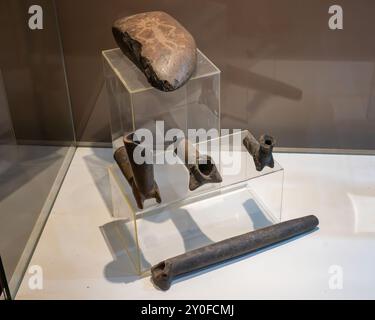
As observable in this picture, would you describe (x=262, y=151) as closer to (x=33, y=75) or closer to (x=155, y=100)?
(x=155, y=100)

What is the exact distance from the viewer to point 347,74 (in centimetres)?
245

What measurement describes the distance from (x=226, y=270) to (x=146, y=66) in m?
0.69

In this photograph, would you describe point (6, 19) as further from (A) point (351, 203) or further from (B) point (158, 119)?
(A) point (351, 203)

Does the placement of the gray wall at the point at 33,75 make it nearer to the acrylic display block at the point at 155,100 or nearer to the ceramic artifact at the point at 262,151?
the acrylic display block at the point at 155,100

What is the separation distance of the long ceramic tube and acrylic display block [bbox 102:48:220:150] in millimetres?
419

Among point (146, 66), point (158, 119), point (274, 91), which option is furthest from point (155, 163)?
point (274, 91)

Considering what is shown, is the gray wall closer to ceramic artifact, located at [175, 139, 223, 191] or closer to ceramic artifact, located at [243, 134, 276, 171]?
ceramic artifact, located at [175, 139, 223, 191]

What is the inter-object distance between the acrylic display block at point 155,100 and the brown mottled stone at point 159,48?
63mm

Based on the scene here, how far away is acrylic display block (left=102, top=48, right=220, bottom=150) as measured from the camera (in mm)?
2078

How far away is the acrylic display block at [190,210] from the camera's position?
2135 mm

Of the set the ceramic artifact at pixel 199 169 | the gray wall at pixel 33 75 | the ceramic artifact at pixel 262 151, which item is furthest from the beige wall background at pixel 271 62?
the ceramic artifact at pixel 199 169

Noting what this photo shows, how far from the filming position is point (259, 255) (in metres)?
2.13

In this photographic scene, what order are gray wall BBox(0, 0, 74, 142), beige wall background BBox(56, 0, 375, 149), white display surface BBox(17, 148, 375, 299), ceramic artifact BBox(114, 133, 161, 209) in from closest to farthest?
1. ceramic artifact BBox(114, 133, 161, 209)
2. white display surface BBox(17, 148, 375, 299)
3. gray wall BBox(0, 0, 74, 142)
4. beige wall background BBox(56, 0, 375, 149)

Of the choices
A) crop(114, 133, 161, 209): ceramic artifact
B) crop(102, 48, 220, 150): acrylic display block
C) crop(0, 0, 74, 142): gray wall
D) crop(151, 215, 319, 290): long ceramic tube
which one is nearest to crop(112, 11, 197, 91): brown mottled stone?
crop(102, 48, 220, 150): acrylic display block
